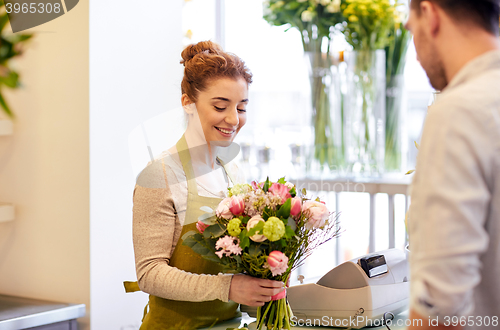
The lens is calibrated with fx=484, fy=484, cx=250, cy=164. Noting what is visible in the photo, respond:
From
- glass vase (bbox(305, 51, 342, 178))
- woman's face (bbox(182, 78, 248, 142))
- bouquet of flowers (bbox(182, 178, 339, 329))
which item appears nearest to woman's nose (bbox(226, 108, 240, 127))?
woman's face (bbox(182, 78, 248, 142))

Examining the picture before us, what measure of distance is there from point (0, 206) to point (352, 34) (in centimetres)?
213

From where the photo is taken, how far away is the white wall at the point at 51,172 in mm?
1736

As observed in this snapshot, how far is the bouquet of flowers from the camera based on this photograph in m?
1.08

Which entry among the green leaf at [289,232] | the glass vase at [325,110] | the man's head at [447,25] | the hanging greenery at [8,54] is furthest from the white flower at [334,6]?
the hanging greenery at [8,54]

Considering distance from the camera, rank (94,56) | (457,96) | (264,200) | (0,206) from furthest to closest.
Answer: (0,206), (94,56), (264,200), (457,96)

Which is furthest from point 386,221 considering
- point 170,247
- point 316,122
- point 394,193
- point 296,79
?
point 170,247

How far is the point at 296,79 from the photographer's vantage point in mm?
3098

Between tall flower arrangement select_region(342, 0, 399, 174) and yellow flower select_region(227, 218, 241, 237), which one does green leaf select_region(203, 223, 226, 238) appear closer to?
yellow flower select_region(227, 218, 241, 237)

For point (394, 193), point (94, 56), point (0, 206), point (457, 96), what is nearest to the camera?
point (457, 96)

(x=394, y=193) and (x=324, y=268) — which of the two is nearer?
(x=394, y=193)

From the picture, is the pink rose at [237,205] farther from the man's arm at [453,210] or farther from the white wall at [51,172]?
the white wall at [51,172]

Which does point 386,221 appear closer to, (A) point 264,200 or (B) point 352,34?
(B) point 352,34

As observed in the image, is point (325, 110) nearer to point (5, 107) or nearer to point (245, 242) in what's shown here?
point (245, 242)

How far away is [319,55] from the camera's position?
2.97 meters
